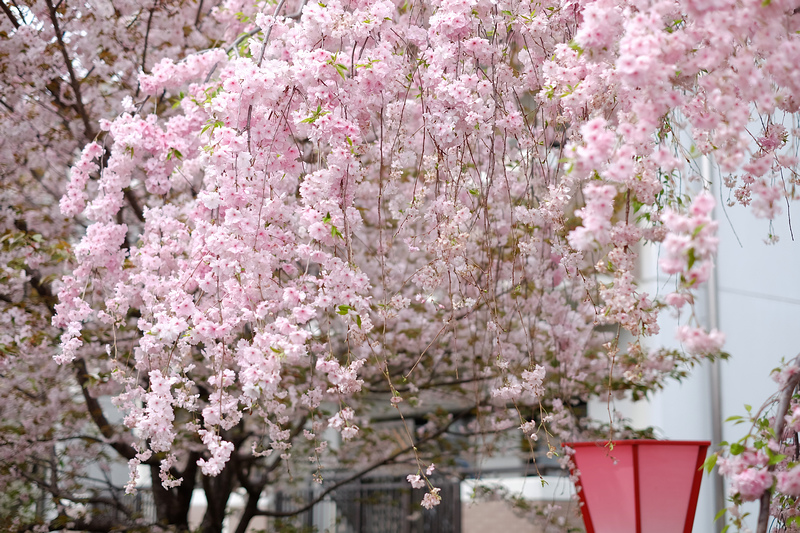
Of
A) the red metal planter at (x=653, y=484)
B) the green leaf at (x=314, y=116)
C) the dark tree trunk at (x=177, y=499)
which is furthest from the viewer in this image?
the dark tree trunk at (x=177, y=499)

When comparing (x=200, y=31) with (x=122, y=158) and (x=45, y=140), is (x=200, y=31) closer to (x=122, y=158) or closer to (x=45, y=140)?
(x=45, y=140)

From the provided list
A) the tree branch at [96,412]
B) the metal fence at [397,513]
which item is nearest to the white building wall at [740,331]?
the metal fence at [397,513]

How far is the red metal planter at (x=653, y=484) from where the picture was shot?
1.82m

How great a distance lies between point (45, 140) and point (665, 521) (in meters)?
3.03

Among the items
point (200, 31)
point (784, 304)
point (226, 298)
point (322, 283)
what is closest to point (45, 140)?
point (200, 31)

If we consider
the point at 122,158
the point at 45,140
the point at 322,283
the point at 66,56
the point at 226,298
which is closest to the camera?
the point at 322,283

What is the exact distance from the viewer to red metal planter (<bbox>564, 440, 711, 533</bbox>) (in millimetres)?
1815

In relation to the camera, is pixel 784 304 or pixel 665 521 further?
pixel 784 304

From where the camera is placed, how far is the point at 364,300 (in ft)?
5.56

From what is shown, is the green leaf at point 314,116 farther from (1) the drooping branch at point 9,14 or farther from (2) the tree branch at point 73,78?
(1) the drooping branch at point 9,14

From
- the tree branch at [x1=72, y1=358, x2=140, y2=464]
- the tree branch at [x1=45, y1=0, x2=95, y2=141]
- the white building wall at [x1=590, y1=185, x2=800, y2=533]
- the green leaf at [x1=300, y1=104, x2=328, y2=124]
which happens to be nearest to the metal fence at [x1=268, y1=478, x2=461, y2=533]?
the white building wall at [x1=590, y1=185, x2=800, y2=533]

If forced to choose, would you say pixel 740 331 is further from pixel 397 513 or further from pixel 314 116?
pixel 397 513

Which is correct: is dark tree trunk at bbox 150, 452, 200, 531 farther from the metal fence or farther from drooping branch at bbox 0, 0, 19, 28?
the metal fence

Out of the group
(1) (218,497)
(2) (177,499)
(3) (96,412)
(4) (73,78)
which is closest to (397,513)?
(1) (218,497)
